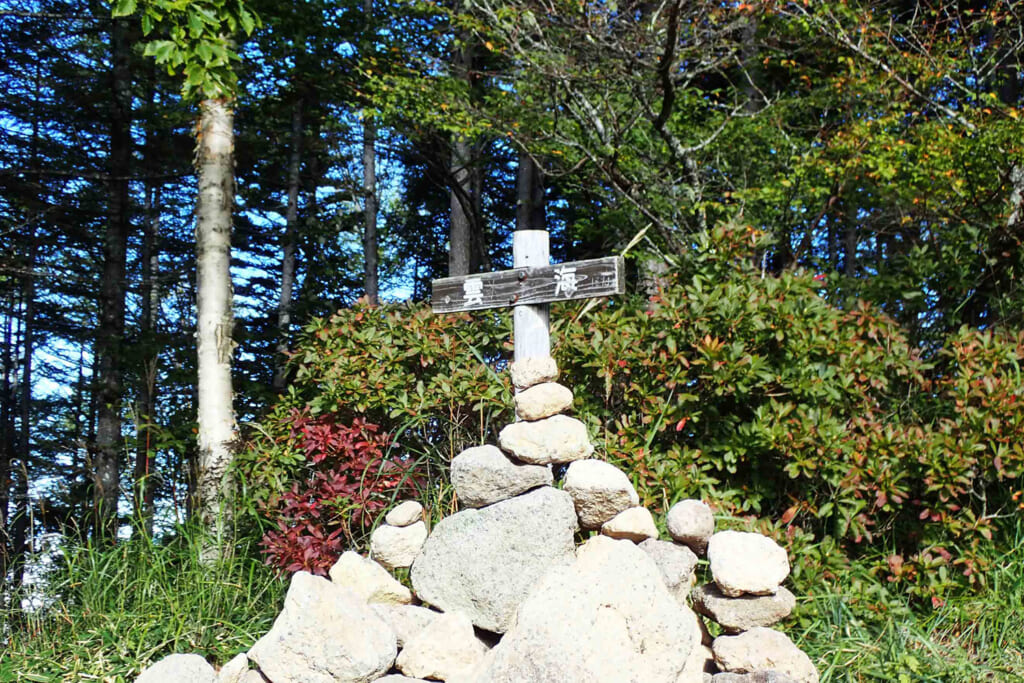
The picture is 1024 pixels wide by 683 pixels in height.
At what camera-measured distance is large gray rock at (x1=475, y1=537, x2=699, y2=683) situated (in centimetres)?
237

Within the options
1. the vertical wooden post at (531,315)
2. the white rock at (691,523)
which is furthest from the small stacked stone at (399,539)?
the white rock at (691,523)

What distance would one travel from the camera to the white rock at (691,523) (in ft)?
9.68

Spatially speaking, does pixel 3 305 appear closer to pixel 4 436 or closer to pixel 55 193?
pixel 4 436

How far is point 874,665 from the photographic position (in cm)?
312

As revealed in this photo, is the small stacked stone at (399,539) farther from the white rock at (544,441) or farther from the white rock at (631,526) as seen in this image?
the white rock at (631,526)

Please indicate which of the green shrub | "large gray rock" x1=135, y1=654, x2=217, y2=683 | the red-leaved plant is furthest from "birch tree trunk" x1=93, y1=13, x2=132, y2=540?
"large gray rock" x1=135, y1=654, x2=217, y2=683

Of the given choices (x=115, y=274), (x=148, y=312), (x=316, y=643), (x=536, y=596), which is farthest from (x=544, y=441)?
(x=148, y=312)

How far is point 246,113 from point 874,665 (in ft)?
29.8

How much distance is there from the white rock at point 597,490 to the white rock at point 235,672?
1.36 meters

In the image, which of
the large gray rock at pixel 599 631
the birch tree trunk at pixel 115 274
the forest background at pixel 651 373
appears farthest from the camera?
the birch tree trunk at pixel 115 274

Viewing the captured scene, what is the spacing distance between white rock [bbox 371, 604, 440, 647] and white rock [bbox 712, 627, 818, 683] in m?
1.12

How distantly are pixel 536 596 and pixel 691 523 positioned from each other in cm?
77

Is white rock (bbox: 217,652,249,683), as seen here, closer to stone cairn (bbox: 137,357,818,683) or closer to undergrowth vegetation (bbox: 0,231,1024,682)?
stone cairn (bbox: 137,357,818,683)

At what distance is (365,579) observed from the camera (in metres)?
2.95
